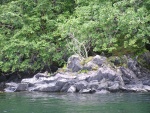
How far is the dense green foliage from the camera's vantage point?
25594 millimetres

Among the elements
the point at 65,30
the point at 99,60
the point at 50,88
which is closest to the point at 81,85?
the point at 50,88

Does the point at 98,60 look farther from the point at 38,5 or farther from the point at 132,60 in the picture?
the point at 38,5

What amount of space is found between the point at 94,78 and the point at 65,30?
20.2 ft

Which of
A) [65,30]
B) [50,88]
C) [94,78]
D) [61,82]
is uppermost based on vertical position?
[65,30]

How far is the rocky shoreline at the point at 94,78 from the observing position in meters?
22.5

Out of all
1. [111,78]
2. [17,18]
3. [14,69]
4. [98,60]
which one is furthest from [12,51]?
[111,78]

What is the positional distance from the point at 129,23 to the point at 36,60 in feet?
32.4

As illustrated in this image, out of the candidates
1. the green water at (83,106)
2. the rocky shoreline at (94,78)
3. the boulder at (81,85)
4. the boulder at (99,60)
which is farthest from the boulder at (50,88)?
the green water at (83,106)

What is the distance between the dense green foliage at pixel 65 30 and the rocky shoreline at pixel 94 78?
1740 mm

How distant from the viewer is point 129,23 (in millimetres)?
24016

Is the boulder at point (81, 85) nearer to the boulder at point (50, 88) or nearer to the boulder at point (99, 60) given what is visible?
the boulder at point (50, 88)

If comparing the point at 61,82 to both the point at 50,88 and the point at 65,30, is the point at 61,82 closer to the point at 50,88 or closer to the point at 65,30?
the point at 50,88

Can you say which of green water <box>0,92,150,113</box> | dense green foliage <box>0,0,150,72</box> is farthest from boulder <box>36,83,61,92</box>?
green water <box>0,92,150,113</box>

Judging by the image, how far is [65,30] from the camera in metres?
27.5
